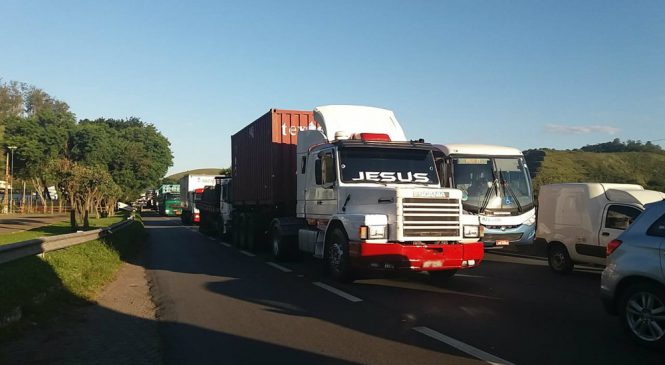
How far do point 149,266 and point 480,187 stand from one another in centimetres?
910

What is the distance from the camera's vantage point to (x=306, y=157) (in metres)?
13.5

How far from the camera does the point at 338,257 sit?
10734mm

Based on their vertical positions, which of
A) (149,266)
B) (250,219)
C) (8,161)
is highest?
(8,161)

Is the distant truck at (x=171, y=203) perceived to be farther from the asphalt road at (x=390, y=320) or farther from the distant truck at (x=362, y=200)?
the asphalt road at (x=390, y=320)

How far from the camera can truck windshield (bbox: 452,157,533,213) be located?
14.6 metres

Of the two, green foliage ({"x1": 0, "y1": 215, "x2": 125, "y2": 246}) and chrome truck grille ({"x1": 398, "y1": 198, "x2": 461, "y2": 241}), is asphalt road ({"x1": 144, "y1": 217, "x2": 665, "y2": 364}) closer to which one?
chrome truck grille ({"x1": 398, "y1": 198, "x2": 461, "y2": 241})

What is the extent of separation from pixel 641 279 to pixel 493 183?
28.5ft

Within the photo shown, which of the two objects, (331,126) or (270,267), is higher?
(331,126)

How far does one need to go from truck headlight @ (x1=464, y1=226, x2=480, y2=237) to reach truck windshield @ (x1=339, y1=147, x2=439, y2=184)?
1635 mm

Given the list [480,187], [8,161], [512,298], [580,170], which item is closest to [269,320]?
[512,298]

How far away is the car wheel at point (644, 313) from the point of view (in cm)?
593

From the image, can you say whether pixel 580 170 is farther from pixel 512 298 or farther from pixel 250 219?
pixel 512 298

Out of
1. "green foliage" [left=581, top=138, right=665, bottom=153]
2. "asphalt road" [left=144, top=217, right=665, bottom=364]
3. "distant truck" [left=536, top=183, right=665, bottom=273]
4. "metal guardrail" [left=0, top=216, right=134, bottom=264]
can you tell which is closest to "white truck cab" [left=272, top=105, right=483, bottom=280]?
"asphalt road" [left=144, top=217, right=665, bottom=364]


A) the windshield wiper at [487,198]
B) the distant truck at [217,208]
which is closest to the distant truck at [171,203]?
the distant truck at [217,208]
